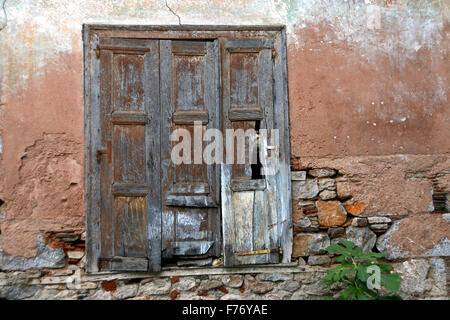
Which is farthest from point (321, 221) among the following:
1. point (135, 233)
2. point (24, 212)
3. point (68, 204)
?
point (24, 212)

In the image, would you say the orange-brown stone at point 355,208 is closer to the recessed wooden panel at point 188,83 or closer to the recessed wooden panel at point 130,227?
the recessed wooden panel at point 188,83

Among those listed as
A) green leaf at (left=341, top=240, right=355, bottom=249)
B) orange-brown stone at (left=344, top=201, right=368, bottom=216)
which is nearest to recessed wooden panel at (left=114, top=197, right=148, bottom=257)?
green leaf at (left=341, top=240, right=355, bottom=249)

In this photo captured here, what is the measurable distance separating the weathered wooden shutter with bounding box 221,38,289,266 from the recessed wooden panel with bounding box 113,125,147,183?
673mm

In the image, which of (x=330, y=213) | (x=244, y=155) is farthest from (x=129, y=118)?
(x=330, y=213)

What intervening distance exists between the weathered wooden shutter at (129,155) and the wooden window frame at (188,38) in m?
0.05

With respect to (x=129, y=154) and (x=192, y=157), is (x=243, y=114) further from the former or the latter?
(x=129, y=154)

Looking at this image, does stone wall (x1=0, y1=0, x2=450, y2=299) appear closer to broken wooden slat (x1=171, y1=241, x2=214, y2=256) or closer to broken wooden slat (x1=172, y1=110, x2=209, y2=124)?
broken wooden slat (x1=171, y1=241, x2=214, y2=256)

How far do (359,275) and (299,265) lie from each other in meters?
0.57

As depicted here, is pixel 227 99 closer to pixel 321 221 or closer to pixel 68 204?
pixel 321 221

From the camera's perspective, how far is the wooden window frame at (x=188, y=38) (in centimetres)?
329

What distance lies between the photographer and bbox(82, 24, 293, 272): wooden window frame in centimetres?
329

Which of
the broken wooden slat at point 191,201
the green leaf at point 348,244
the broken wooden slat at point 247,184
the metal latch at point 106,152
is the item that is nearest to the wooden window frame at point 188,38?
the metal latch at point 106,152

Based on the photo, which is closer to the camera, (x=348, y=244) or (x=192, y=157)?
(x=348, y=244)

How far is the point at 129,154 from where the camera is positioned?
11.0 feet
